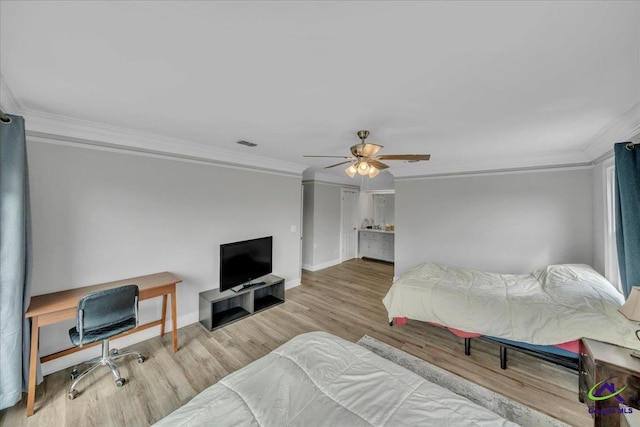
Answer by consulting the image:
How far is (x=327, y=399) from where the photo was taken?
1.18m

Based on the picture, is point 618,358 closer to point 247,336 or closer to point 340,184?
point 247,336

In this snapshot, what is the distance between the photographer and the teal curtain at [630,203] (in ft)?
6.38

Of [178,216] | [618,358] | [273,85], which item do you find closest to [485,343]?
[618,358]

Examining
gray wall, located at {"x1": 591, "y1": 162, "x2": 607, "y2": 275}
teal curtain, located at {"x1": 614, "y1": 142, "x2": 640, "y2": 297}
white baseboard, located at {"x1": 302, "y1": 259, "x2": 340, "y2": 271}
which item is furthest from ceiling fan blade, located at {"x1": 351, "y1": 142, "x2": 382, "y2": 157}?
white baseboard, located at {"x1": 302, "y1": 259, "x2": 340, "y2": 271}

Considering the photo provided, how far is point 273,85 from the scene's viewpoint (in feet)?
5.17

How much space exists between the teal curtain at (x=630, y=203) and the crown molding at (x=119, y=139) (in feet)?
13.3

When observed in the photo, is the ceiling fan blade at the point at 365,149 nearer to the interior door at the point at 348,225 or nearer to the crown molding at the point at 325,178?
the crown molding at the point at 325,178

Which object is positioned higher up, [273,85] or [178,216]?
[273,85]

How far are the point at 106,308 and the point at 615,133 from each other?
16.5ft

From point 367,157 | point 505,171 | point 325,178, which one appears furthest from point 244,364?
point 505,171

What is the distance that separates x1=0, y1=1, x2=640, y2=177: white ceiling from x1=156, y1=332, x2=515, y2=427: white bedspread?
178cm

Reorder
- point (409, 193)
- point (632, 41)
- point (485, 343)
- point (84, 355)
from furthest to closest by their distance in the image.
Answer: point (409, 193) → point (485, 343) → point (84, 355) → point (632, 41)

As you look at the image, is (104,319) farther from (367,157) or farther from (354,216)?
(354,216)

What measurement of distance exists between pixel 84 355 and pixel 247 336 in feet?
5.29
